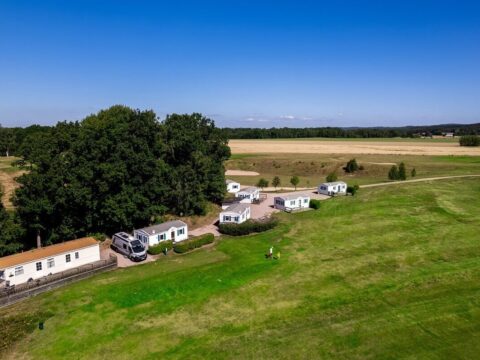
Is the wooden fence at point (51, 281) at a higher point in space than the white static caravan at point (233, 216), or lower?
lower

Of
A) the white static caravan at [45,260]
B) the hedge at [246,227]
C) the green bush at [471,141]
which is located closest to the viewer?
the white static caravan at [45,260]

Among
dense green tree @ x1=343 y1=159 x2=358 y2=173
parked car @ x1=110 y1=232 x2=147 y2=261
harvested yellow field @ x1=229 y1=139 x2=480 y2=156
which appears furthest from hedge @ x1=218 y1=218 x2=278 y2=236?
harvested yellow field @ x1=229 y1=139 x2=480 y2=156

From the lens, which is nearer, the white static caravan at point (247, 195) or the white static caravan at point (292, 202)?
the white static caravan at point (292, 202)

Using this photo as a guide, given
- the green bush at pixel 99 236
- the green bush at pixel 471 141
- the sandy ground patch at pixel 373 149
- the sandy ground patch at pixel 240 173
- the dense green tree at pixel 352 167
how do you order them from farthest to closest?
1. the green bush at pixel 471 141
2. the sandy ground patch at pixel 373 149
3. the sandy ground patch at pixel 240 173
4. the dense green tree at pixel 352 167
5. the green bush at pixel 99 236

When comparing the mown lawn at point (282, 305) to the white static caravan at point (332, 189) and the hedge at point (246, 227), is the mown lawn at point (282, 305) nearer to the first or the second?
the hedge at point (246, 227)

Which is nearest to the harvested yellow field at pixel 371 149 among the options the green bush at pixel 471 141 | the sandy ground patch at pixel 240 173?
the green bush at pixel 471 141

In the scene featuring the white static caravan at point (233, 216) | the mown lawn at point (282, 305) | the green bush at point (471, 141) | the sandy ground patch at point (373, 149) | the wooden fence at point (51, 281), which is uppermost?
the green bush at point (471, 141)

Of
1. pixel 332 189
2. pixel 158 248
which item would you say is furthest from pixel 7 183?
pixel 332 189
